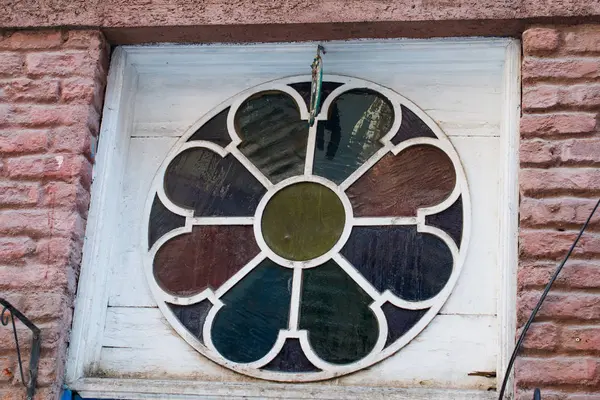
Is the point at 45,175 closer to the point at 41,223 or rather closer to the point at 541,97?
the point at 41,223

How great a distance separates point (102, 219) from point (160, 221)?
0.24m

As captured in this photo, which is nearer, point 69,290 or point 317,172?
point 69,290

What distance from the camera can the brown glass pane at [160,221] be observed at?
4152 mm

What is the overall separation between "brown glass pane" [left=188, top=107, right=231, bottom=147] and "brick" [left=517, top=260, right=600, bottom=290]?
4.62ft

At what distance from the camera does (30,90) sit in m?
4.16

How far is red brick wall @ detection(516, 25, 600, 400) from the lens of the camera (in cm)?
347

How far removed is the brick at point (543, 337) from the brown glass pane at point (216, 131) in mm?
1533

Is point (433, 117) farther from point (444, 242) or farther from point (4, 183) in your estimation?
point (4, 183)

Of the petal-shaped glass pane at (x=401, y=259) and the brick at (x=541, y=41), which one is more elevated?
the brick at (x=541, y=41)

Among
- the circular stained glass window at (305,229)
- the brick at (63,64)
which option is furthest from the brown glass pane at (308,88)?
the brick at (63,64)

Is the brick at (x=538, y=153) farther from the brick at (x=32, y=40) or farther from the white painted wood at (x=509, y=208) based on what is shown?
the brick at (x=32, y=40)

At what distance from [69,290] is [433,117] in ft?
5.37

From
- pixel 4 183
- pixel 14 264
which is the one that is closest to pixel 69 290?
pixel 14 264

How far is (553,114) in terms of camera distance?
384 cm
